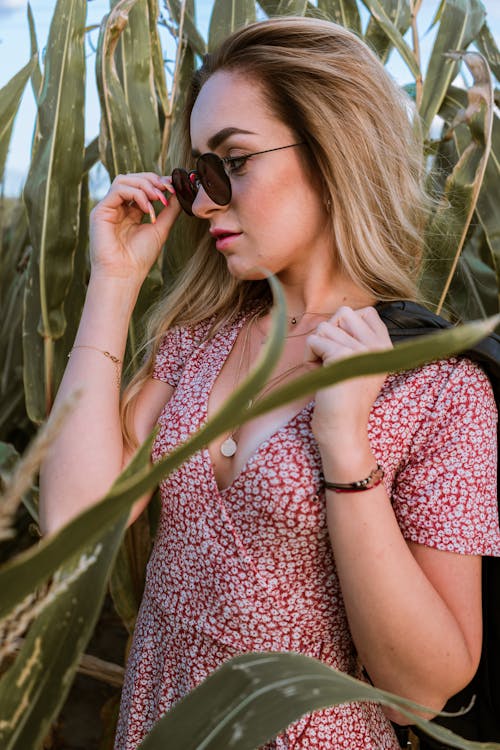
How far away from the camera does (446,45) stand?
4.43 ft

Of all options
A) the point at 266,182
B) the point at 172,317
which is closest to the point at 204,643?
the point at 172,317

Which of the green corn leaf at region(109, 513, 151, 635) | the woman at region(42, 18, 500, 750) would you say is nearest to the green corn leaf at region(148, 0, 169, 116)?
the woman at region(42, 18, 500, 750)

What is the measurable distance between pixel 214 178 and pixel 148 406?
0.32 meters

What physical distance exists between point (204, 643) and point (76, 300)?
622mm

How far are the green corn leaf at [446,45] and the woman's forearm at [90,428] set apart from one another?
0.69 m

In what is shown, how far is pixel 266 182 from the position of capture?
98cm

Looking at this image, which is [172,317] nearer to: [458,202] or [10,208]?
[458,202]

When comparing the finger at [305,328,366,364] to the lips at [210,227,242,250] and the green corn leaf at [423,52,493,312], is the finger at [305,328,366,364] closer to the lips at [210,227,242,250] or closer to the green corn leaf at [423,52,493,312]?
the lips at [210,227,242,250]

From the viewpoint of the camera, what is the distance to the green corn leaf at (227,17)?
129 cm

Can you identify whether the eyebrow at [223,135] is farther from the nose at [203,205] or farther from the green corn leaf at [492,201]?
the green corn leaf at [492,201]

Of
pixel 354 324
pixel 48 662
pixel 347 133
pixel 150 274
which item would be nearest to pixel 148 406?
pixel 150 274

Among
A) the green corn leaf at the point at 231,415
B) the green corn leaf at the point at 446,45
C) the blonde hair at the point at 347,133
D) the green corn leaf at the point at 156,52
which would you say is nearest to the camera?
the green corn leaf at the point at 231,415

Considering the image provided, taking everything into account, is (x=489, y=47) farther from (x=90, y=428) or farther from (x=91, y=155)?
(x=90, y=428)

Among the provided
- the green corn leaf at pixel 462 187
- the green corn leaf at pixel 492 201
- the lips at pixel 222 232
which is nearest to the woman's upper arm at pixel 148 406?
the lips at pixel 222 232
